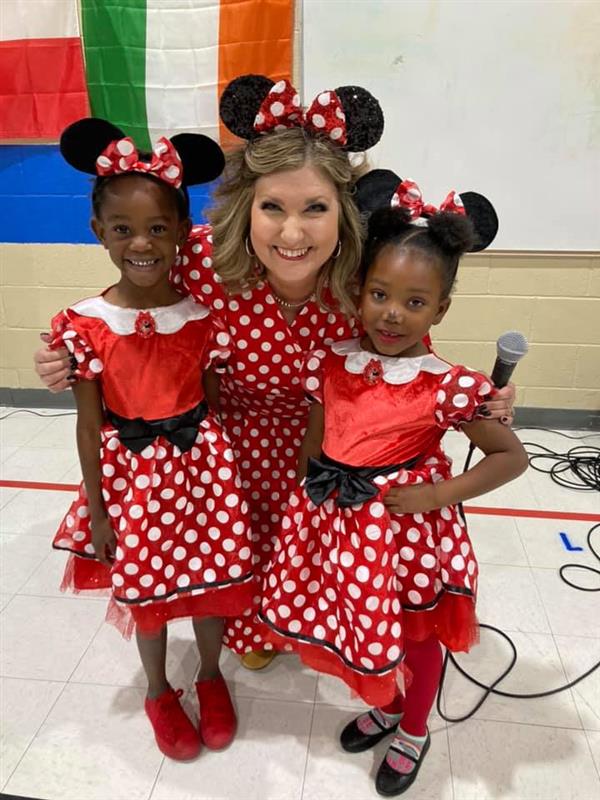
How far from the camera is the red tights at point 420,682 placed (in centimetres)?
120

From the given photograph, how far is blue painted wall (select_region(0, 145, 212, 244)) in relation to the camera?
269cm

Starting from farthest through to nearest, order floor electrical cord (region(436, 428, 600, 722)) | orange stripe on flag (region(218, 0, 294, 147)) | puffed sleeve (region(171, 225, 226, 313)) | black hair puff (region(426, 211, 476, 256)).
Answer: orange stripe on flag (region(218, 0, 294, 147))
floor electrical cord (region(436, 428, 600, 722))
puffed sleeve (region(171, 225, 226, 313))
black hair puff (region(426, 211, 476, 256))

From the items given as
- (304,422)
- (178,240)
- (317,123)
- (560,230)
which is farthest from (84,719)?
(560,230)

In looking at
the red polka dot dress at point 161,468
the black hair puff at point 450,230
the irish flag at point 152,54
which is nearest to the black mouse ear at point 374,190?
the black hair puff at point 450,230

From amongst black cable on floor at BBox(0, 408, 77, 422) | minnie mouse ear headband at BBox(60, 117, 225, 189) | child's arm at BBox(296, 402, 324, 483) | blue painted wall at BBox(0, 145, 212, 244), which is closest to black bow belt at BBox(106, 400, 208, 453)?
child's arm at BBox(296, 402, 324, 483)

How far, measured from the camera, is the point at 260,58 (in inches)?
94.5

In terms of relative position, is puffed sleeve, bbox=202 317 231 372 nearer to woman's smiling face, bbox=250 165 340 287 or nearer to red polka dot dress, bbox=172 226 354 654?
red polka dot dress, bbox=172 226 354 654

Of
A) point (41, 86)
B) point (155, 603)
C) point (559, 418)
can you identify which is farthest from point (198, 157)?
point (559, 418)

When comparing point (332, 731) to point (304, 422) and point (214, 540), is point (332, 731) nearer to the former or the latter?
point (214, 540)

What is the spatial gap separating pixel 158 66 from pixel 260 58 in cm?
44

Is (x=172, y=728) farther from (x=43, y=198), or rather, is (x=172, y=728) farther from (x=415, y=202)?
(x=43, y=198)

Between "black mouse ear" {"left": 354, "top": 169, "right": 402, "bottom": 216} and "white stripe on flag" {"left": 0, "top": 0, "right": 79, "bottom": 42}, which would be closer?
"black mouse ear" {"left": 354, "top": 169, "right": 402, "bottom": 216}

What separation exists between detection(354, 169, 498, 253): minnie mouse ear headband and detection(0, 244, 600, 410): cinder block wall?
1662 millimetres

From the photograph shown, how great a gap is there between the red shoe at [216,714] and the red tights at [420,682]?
1.31ft
